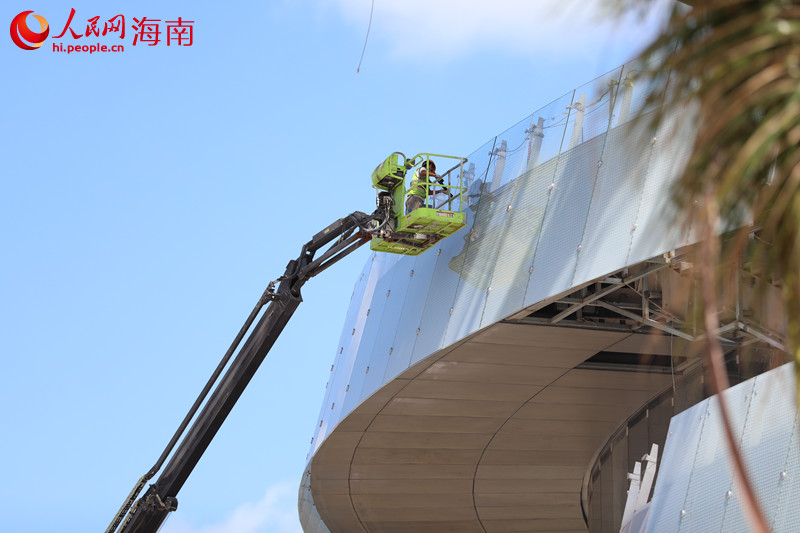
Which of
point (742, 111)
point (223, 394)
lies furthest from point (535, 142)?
point (742, 111)

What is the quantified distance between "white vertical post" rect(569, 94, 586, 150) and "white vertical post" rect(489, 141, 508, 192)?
2458 mm

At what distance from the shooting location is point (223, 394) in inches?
965

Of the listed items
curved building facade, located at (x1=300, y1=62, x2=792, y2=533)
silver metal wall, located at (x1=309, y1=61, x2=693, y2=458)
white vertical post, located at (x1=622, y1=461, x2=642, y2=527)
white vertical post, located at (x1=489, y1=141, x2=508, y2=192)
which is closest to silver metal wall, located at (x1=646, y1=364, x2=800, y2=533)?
curved building facade, located at (x1=300, y1=62, x2=792, y2=533)

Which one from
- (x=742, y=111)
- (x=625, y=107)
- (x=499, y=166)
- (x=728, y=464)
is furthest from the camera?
(x=499, y=166)

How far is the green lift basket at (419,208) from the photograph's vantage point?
71.1 ft

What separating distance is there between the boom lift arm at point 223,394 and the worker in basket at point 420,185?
312 centimetres

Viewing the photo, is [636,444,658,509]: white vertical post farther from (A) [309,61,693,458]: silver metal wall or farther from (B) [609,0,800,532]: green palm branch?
(B) [609,0,800,532]: green palm branch

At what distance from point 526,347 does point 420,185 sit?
483 centimetres

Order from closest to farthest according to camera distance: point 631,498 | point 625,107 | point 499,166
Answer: point 625,107 → point 631,498 → point 499,166

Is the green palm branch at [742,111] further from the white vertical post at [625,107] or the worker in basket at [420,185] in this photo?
the worker in basket at [420,185]

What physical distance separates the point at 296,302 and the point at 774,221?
69.7 ft

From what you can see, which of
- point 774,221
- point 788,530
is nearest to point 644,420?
point 788,530

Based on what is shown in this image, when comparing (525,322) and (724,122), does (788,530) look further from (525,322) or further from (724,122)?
(724,122)

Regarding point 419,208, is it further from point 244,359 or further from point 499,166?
point 244,359
